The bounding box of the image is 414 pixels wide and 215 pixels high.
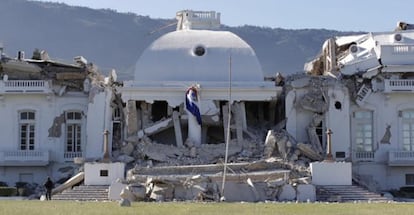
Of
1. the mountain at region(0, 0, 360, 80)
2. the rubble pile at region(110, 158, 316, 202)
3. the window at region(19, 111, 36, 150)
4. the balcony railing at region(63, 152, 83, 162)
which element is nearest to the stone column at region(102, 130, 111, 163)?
the rubble pile at region(110, 158, 316, 202)

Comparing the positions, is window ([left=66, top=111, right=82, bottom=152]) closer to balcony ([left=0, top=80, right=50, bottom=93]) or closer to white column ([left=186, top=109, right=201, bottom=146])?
balcony ([left=0, top=80, right=50, bottom=93])

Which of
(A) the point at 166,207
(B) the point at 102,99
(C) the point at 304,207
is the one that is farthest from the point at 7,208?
(B) the point at 102,99

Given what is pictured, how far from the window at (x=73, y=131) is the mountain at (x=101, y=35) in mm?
92071

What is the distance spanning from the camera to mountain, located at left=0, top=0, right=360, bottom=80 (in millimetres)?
168125

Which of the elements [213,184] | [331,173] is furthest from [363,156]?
[213,184]

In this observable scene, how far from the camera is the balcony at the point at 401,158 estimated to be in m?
63.1

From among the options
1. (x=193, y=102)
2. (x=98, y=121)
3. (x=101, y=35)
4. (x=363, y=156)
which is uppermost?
(x=101, y=35)

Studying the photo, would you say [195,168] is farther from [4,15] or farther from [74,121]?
[4,15]

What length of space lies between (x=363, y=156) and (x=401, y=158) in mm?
2193

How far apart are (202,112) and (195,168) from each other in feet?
21.7

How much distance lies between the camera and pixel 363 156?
63.9m

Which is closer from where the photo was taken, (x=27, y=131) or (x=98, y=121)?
(x=98, y=121)

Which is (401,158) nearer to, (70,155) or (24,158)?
(70,155)

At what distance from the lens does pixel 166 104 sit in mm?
65062
